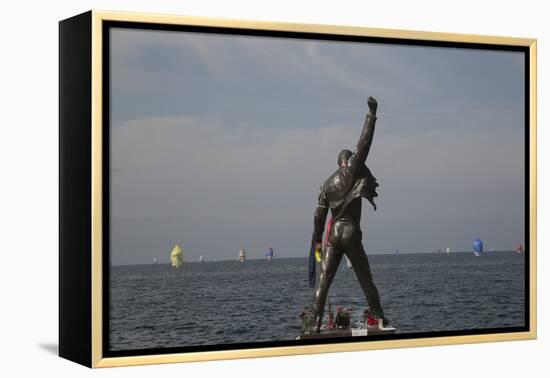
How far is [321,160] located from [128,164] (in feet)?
6.62

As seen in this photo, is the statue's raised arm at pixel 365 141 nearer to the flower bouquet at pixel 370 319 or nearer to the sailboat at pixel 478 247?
the flower bouquet at pixel 370 319

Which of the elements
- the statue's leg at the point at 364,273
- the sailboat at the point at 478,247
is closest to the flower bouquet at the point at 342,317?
the statue's leg at the point at 364,273

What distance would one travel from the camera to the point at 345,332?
1269cm

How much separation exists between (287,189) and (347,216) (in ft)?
2.25

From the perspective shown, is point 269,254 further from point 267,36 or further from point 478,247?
point 478,247

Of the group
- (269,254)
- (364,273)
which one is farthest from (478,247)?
(269,254)

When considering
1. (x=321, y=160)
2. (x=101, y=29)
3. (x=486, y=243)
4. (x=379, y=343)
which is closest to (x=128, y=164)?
(x=101, y=29)

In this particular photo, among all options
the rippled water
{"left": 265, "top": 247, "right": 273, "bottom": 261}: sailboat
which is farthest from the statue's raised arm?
{"left": 265, "top": 247, "right": 273, "bottom": 261}: sailboat

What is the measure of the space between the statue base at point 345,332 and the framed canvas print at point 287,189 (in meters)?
0.03

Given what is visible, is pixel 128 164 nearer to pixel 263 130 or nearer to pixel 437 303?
pixel 263 130

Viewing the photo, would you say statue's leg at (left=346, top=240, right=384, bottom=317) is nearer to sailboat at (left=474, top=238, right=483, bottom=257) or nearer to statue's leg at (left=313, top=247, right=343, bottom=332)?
statue's leg at (left=313, top=247, right=343, bottom=332)

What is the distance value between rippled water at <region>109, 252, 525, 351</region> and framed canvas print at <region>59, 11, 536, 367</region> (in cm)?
2

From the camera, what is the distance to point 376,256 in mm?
12883

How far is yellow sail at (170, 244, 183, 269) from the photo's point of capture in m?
11.9
